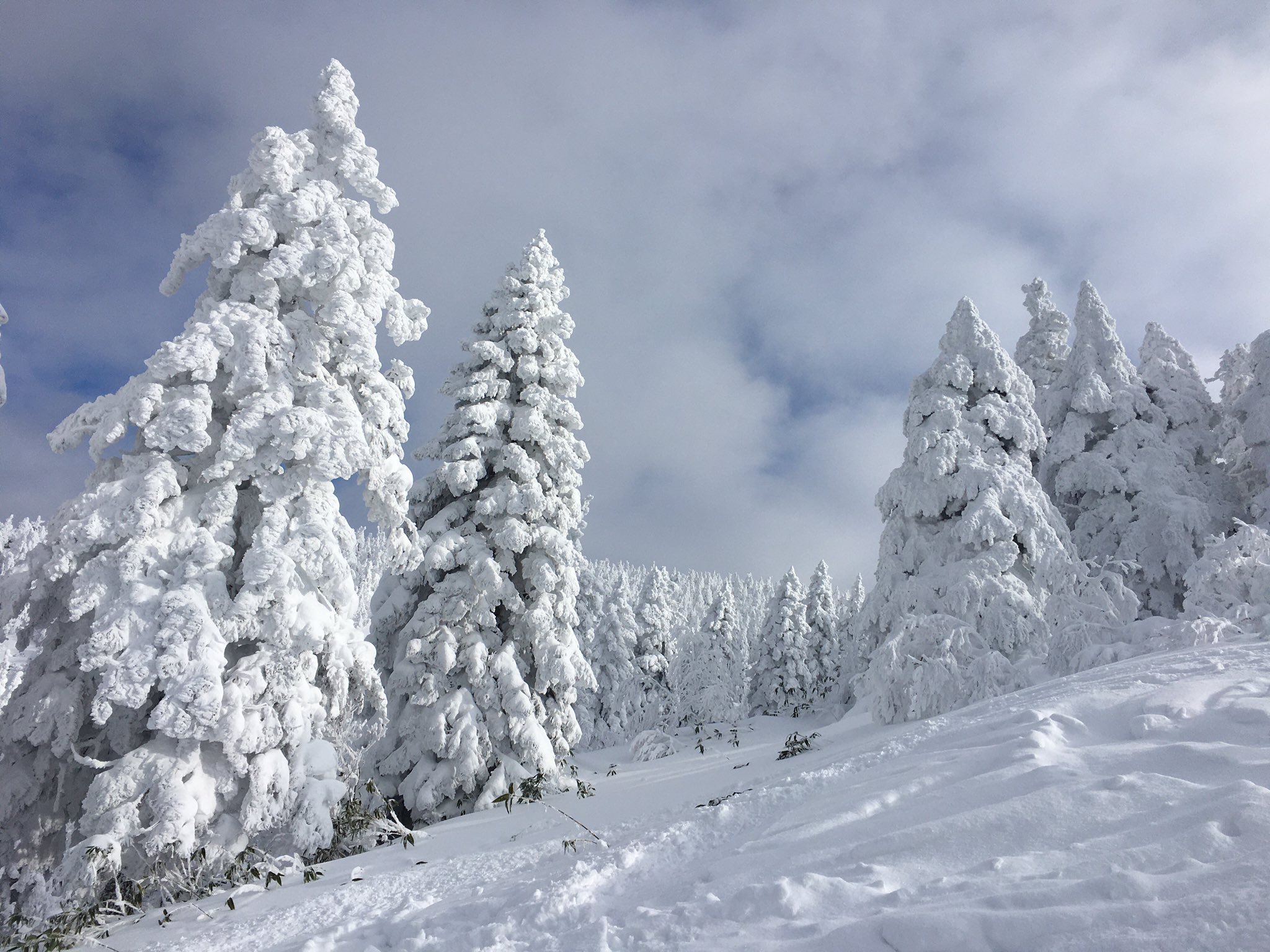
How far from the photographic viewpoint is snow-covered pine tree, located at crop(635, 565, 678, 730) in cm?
3578

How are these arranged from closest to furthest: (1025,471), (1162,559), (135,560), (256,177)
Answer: (135,560), (256,177), (1025,471), (1162,559)

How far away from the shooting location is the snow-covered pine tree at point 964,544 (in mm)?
12148

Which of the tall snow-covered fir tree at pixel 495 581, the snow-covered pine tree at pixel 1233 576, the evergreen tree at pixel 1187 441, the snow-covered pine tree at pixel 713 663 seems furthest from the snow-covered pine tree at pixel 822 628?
the snow-covered pine tree at pixel 1233 576

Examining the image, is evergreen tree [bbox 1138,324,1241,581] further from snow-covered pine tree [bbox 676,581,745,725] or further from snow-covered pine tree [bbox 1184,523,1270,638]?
snow-covered pine tree [bbox 676,581,745,725]

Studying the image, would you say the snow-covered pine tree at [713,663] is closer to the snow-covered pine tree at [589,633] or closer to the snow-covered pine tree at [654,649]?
the snow-covered pine tree at [654,649]

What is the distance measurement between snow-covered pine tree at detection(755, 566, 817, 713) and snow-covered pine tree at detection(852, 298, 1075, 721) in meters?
20.4

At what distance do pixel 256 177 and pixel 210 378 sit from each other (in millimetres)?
3554

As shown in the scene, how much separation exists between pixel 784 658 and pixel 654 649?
732cm

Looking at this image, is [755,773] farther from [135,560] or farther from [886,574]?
[135,560]

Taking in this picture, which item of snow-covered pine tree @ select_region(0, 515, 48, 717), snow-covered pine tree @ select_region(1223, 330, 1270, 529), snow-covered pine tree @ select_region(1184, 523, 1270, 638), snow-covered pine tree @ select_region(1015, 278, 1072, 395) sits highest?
snow-covered pine tree @ select_region(1015, 278, 1072, 395)

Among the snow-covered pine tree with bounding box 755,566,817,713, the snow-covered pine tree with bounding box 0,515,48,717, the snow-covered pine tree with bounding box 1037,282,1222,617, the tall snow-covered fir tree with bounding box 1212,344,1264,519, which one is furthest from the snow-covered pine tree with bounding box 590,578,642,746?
the snow-covered pine tree with bounding box 0,515,48,717

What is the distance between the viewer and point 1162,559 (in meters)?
19.0

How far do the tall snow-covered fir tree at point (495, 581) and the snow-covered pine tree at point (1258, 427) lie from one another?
19509mm

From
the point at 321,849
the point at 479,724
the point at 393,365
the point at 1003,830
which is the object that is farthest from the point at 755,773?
the point at 393,365
